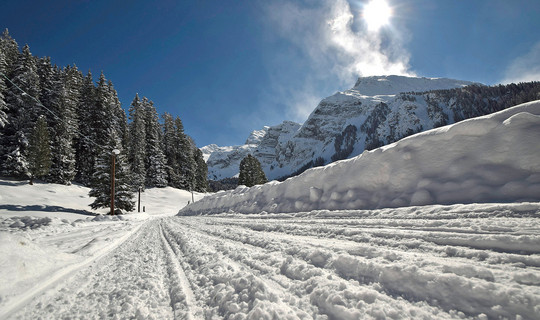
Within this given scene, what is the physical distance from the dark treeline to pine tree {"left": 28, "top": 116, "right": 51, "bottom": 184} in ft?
0.25

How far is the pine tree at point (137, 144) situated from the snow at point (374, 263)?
122ft

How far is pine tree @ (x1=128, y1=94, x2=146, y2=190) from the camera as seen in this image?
123 feet

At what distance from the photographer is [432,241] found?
8.56 ft

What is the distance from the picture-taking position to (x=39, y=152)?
969 inches

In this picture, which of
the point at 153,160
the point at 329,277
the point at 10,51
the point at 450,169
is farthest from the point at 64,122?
the point at 450,169

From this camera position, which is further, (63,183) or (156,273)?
(63,183)

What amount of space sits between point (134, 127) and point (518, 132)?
158 ft

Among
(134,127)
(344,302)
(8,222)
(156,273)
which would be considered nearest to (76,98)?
Answer: (134,127)

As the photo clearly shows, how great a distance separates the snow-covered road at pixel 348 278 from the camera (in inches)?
60.0

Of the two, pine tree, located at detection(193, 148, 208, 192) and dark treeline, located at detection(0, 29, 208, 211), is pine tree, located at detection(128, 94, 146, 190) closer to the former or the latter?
dark treeline, located at detection(0, 29, 208, 211)

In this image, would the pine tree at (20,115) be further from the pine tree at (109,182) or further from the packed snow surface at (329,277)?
the packed snow surface at (329,277)

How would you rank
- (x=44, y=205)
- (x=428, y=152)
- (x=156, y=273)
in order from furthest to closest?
(x=44, y=205) < (x=428, y=152) < (x=156, y=273)

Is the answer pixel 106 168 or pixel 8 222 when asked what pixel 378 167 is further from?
pixel 106 168

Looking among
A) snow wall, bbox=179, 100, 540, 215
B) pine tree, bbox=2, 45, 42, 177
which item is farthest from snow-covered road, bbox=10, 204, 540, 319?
pine tree, bbox=2, 45, 42, 177
